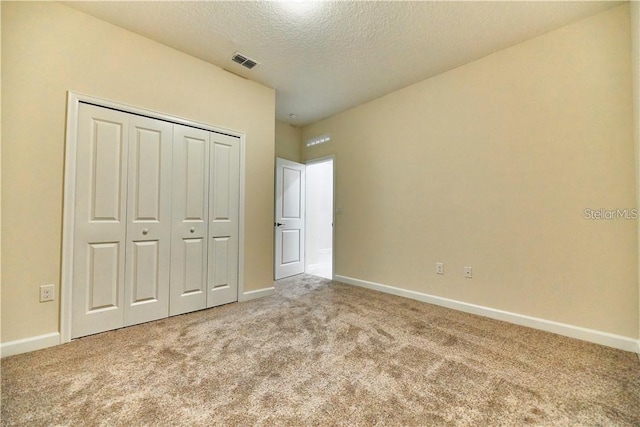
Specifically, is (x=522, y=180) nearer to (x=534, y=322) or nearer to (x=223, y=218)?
(x=534, y=322)

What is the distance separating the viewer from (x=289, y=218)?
14.7 feet

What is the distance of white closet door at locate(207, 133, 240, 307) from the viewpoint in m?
2.94

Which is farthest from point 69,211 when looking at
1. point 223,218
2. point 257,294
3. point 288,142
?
point 288,142

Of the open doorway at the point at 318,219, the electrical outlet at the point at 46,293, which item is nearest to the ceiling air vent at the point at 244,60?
the open doorway at the point at 318,219

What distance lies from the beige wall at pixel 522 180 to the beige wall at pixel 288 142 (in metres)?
1.68

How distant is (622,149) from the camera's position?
6.71 ft

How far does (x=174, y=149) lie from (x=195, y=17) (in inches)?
46.6

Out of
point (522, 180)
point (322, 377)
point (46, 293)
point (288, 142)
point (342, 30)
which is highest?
point (342, 30)

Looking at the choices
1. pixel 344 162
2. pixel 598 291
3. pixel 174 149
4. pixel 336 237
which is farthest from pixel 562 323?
pixel 174 149

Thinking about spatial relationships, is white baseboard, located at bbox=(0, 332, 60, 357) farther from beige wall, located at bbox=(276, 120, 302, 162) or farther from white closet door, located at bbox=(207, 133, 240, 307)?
beige wall, located at bbox=(276, 120, 302, 162)

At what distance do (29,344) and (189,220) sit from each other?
144cm

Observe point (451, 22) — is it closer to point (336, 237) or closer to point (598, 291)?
point (598, 291)

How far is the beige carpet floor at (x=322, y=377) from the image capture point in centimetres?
132

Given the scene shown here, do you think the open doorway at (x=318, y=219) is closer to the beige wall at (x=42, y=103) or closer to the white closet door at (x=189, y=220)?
the white closet door at (x=189, y=220)
